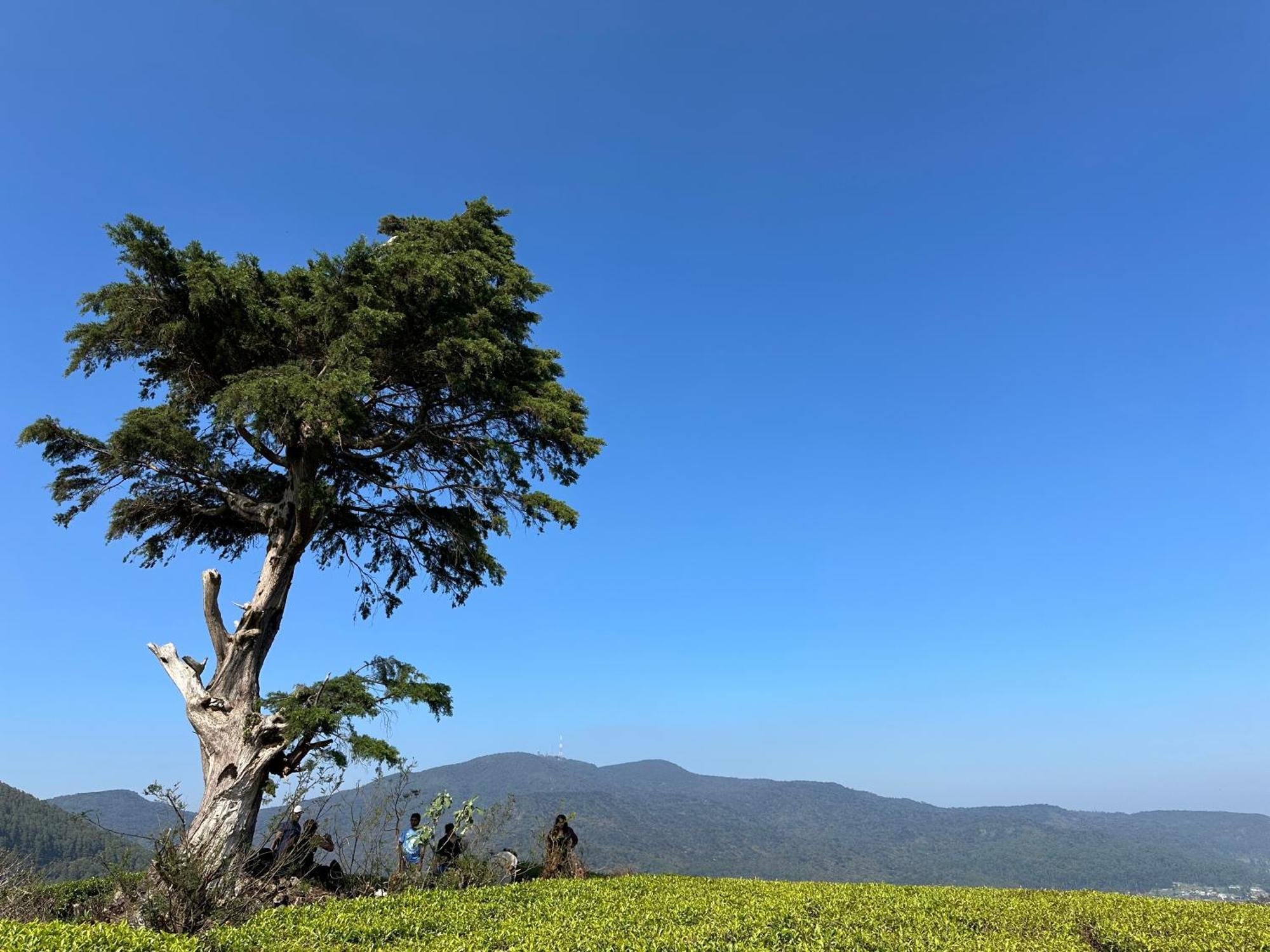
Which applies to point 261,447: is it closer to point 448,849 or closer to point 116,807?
point 448,849

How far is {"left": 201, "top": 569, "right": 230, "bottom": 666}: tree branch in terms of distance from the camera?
12.7 m

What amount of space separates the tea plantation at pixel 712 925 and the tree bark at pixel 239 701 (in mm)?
4000

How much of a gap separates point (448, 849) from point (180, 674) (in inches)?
216

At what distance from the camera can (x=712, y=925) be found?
712cm

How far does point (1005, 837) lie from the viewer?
198750 millimetres

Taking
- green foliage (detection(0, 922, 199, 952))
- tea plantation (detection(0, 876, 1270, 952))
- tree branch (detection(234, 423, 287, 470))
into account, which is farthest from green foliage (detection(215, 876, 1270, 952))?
tree branch (detection(234, 423, 287, 470))

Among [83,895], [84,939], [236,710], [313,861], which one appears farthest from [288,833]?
[84,939]

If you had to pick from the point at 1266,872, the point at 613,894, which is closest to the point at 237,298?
the point at 613,894

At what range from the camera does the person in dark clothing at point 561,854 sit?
12.5 meters

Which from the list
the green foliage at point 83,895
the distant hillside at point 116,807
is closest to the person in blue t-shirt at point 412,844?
the green foliage at point 83,895

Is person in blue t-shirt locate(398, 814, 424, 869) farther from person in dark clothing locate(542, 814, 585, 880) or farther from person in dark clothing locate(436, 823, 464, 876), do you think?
person in dark clothing locate(542, 814, 585, 880)

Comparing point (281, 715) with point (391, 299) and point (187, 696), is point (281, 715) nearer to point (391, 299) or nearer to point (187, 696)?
point (187, 696)

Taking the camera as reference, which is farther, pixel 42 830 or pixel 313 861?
pixel 42 830

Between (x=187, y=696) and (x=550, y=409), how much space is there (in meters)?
7.84
